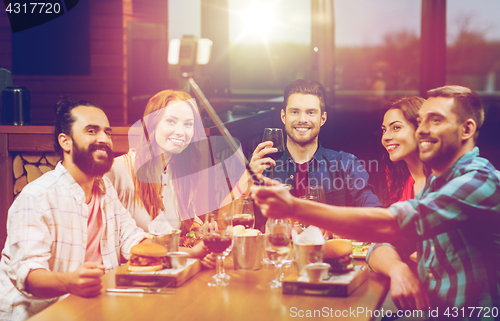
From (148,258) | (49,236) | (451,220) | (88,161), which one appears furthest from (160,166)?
(451,220)

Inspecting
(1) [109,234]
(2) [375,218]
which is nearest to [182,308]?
(2) [375,218]

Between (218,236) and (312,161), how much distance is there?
1.22m

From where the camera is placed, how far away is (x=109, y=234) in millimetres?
2057

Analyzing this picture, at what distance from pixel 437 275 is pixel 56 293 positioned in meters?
1.29

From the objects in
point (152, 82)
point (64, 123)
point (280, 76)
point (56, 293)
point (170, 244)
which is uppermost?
point (280, 76)

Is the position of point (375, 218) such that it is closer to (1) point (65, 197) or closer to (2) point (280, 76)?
(1) point (65, 197)

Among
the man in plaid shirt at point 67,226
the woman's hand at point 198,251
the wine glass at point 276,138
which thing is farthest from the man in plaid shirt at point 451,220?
the man in plaid shirt at point 67,226

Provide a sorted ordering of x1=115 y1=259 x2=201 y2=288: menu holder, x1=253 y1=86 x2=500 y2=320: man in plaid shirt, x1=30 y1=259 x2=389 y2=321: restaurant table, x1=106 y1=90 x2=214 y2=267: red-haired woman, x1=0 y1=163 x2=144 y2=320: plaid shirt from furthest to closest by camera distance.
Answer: x1=106 y1=90 x2=214 y2=267: red-haired woman, x1=0 y1=163 x2=144 y2=320: plaid shirt, x1=115 y1=259 x2=201 y2=288: menu holder, x1=253 y1=86 x2=500 y2=320: man in plaid shirt, x1=30 y1=259 x2=389 y2=321: restaurant table

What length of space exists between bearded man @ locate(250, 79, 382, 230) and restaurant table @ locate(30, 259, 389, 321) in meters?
1.03

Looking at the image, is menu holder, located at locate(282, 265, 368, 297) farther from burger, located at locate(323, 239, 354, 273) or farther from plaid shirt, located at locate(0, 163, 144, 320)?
plaid shirt, located at locate(0, 163, 144, 320)

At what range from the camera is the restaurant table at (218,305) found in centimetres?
134

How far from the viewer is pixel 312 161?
8.98ft

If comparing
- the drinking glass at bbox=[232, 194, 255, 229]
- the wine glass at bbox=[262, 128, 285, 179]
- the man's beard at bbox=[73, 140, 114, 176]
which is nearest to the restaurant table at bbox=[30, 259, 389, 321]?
the drinking glass at bbox=[232, 194, 255, 229]

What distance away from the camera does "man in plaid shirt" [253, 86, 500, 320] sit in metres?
1.45
